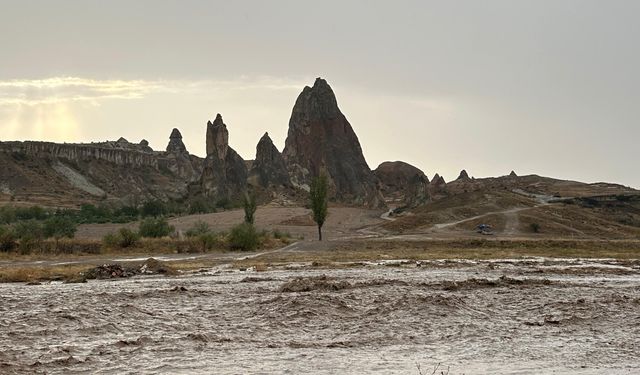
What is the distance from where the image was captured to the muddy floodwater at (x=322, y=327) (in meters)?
12.5

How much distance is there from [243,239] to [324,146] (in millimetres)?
123358

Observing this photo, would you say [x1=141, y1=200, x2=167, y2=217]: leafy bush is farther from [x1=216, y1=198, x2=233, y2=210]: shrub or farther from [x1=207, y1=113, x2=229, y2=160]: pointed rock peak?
[x1=207, y1=113, x2=229, y2=160]: pointed rock peak

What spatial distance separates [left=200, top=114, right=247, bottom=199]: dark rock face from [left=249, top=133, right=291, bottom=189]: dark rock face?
3727 mm

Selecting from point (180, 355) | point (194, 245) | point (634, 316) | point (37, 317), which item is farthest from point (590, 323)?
point (194, 245)

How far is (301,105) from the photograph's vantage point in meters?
Answer: 185

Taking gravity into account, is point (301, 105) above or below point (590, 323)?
above

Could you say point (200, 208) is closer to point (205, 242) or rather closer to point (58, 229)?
point (58, 229)

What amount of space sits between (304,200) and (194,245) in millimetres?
90773

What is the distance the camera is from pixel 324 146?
178125 mm

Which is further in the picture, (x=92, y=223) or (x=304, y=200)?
(x=304, y=200)

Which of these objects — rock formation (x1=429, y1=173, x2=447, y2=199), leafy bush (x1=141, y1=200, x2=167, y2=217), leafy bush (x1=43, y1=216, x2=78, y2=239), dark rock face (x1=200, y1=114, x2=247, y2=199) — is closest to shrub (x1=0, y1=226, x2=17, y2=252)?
leafy bush (x1=43, y1=216, x2=78, y2=239)

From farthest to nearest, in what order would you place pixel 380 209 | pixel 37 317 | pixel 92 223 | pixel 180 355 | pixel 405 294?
pixel 380 209 → pixel 92 223 → pixel 405 294 → pixel 37 317 → pixel 180 355

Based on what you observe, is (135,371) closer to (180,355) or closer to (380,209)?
(180,355)

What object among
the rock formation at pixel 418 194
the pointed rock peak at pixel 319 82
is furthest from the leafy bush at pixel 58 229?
the pointed rock peak at pixel 319 82
